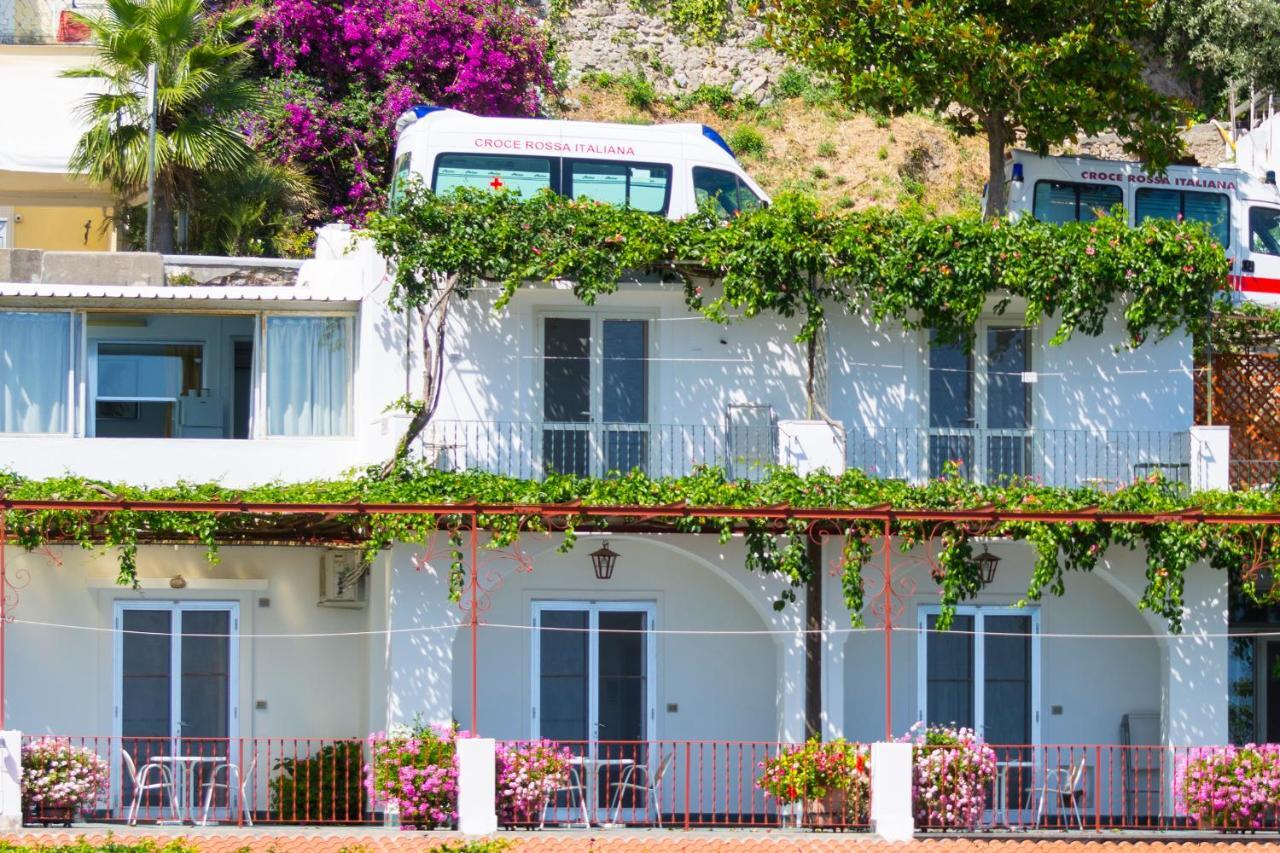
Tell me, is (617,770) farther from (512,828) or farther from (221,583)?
(221,583)

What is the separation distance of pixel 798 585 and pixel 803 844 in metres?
2.96

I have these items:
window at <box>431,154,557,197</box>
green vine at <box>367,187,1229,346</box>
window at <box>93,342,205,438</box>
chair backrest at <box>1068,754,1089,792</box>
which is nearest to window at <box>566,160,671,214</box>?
window at <box>431,154,557,197</box>

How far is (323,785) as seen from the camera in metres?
21.1

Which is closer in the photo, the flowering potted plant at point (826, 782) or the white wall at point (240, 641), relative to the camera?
the flowering potted plant at point (826, 782)

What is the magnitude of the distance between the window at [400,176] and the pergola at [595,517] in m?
3.68

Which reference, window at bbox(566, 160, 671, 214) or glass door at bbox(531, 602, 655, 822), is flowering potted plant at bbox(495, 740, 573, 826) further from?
window at bbox(566, 160, 671, 214)

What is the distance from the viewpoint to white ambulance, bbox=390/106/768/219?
2431 centimetres

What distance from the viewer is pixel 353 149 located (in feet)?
104

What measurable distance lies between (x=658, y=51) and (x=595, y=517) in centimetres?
2166

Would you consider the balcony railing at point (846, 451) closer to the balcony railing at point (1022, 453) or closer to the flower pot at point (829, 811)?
the balcony railing at point (1022, 453)

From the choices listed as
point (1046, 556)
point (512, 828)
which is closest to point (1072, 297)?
point (1046, 556)

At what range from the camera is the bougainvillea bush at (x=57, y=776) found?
19.3m

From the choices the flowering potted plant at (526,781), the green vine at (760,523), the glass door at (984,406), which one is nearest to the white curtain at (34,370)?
the green vine at (760,523)

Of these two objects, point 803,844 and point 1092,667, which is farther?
point 1092,667
